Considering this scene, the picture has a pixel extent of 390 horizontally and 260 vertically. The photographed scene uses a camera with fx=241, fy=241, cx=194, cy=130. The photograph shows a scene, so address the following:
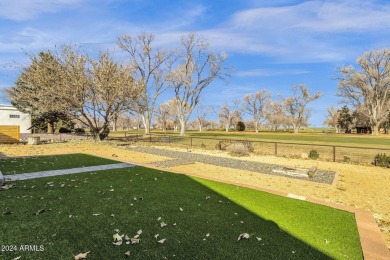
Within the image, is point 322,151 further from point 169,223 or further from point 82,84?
point 82,84

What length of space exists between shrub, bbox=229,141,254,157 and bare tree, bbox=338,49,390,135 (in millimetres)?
45429

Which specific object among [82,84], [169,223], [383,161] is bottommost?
[383,161]

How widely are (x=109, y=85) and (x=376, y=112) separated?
55225 millimetres

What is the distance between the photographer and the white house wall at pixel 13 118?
39188 millimetres

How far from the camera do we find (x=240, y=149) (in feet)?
53.8

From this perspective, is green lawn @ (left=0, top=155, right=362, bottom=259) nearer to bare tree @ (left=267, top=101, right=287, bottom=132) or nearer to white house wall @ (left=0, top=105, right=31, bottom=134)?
white house wall @ (left=0, top=105, right=31, bottom=134)

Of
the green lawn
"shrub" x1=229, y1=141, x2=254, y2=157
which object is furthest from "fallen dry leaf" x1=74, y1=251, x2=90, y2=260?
"shrub" x1=229, y1=141, x2=254, y2=157

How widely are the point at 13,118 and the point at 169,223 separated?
46742 mm

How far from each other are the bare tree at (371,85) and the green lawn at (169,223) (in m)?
55.6

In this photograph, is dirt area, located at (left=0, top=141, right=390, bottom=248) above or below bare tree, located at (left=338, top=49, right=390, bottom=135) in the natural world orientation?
below

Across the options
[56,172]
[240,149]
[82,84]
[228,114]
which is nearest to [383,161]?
[240,149]

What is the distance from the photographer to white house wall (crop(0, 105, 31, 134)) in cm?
3919

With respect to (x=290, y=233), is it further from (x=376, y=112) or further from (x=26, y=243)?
(x=376, y=112)

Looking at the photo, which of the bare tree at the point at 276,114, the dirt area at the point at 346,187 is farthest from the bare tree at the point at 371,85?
the dirt area at the point at 346,187
